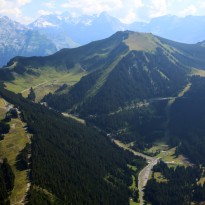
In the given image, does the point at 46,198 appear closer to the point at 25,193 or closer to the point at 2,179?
the point at 25,193

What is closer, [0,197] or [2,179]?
[0,197]

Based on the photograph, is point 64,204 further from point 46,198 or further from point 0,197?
point 0,197

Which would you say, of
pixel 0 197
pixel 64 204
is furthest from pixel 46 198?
pixel 0 197

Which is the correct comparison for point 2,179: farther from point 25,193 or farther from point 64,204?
point 64,204

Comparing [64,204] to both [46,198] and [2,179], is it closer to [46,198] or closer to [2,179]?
[46,198]
